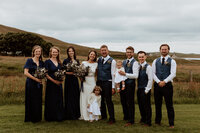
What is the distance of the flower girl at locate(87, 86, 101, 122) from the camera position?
7.61m

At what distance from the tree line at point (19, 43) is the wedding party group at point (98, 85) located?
1554 inches

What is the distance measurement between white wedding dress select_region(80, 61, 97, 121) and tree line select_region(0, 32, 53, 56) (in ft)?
130

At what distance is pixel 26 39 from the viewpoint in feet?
156

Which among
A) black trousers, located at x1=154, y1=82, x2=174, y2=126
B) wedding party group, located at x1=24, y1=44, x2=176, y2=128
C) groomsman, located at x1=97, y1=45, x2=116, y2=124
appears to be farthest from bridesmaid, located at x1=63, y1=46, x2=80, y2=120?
black trousers, located at x1=154, y1=82, x2=174, y2=126

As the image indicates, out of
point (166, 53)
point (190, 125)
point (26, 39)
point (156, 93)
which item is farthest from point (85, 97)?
point (26, 39)

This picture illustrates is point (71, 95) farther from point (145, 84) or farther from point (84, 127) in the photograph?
point (145, 84)

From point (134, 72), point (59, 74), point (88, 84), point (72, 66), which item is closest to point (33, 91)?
point (59, 74)

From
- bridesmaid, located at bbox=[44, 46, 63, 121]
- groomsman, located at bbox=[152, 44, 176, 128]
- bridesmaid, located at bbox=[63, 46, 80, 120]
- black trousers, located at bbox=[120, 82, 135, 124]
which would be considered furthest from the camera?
bridesmaid, located at bbox=[63, 46, 80, 120]

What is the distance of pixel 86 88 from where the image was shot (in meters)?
7.82

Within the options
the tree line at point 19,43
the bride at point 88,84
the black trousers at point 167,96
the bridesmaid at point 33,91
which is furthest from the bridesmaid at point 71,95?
the tree line at point 19,43

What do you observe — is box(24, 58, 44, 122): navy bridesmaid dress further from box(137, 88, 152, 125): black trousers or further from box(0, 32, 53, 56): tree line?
box(0, 32, 53, 56): tree line

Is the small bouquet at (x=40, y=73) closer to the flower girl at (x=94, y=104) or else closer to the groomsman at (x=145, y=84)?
the flower girl at (x=94, y=104)

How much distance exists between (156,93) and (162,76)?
2.03 ft

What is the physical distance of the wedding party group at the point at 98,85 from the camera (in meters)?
6.82
